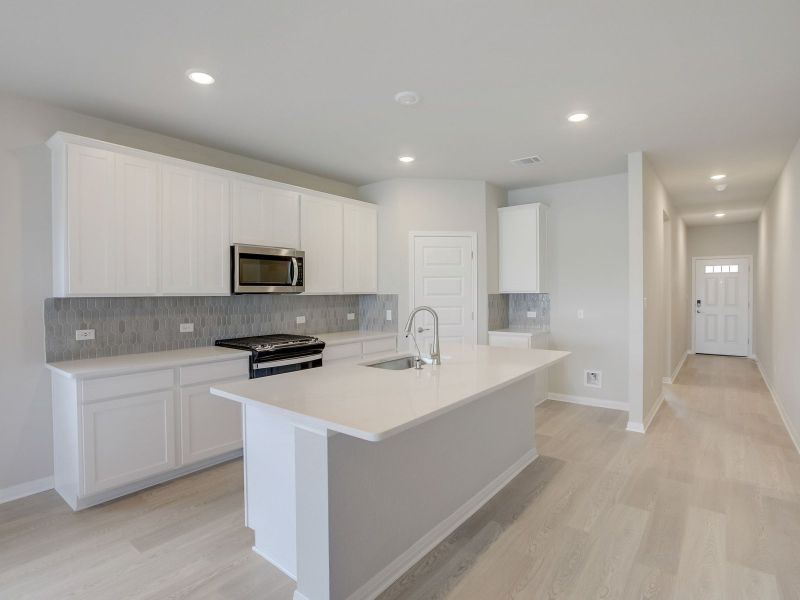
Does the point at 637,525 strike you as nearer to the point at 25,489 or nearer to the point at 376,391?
the point at 376,391

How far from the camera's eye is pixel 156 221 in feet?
10.5

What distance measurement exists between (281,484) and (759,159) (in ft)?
16.7

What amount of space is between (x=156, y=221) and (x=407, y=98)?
1.98 metres

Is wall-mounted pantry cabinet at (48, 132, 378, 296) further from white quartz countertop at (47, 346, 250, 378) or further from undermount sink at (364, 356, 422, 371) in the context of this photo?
undermount sink at (364, 356, 422, 371)

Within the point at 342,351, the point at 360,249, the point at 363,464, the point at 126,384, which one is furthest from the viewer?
the point at 360,249

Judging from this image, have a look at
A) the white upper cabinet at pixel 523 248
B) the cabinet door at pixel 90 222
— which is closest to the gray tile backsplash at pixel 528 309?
the white upper cabinet at pixel 523 248

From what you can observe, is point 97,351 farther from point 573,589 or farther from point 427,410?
point 573,589

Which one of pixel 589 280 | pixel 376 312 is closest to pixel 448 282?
pixel 376 312

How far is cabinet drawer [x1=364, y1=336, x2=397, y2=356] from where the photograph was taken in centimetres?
463

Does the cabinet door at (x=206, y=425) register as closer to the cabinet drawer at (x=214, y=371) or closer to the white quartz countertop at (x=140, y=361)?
the cabinet drawer at (x=214, y=371)

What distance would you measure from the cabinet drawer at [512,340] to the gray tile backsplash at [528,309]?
482 mm

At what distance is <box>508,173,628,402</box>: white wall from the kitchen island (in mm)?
2558

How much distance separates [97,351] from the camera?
3.21 metres

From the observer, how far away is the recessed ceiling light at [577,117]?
3.19 meters
